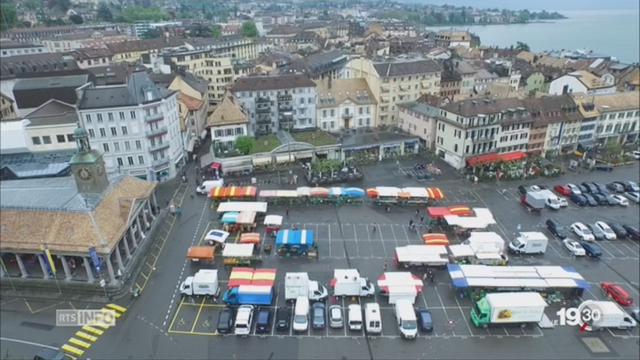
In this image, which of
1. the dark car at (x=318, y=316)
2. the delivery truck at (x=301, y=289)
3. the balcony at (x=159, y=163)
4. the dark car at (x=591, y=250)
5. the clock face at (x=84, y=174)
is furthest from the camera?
the balcony at (x=159, y=163)

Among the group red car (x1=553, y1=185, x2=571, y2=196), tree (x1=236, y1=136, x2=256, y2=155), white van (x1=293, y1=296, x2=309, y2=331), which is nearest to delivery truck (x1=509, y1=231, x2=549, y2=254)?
red car (x1=553, y1=185, x2=571, y2=196)

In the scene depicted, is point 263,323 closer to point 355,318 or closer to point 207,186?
point 355,318

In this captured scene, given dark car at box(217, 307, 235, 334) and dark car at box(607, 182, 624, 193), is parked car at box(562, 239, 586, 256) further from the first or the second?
dark car at box(217, 307, 235, 334)

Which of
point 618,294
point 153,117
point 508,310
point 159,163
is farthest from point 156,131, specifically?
point 618,294

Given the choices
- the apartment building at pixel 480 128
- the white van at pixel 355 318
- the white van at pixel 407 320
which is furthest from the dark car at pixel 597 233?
the white van at pixel 355 318

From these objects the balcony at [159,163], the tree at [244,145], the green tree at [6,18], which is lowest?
the balcony at [159,163]

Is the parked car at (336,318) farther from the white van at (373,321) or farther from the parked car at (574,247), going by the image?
the parked car at (574,247)
